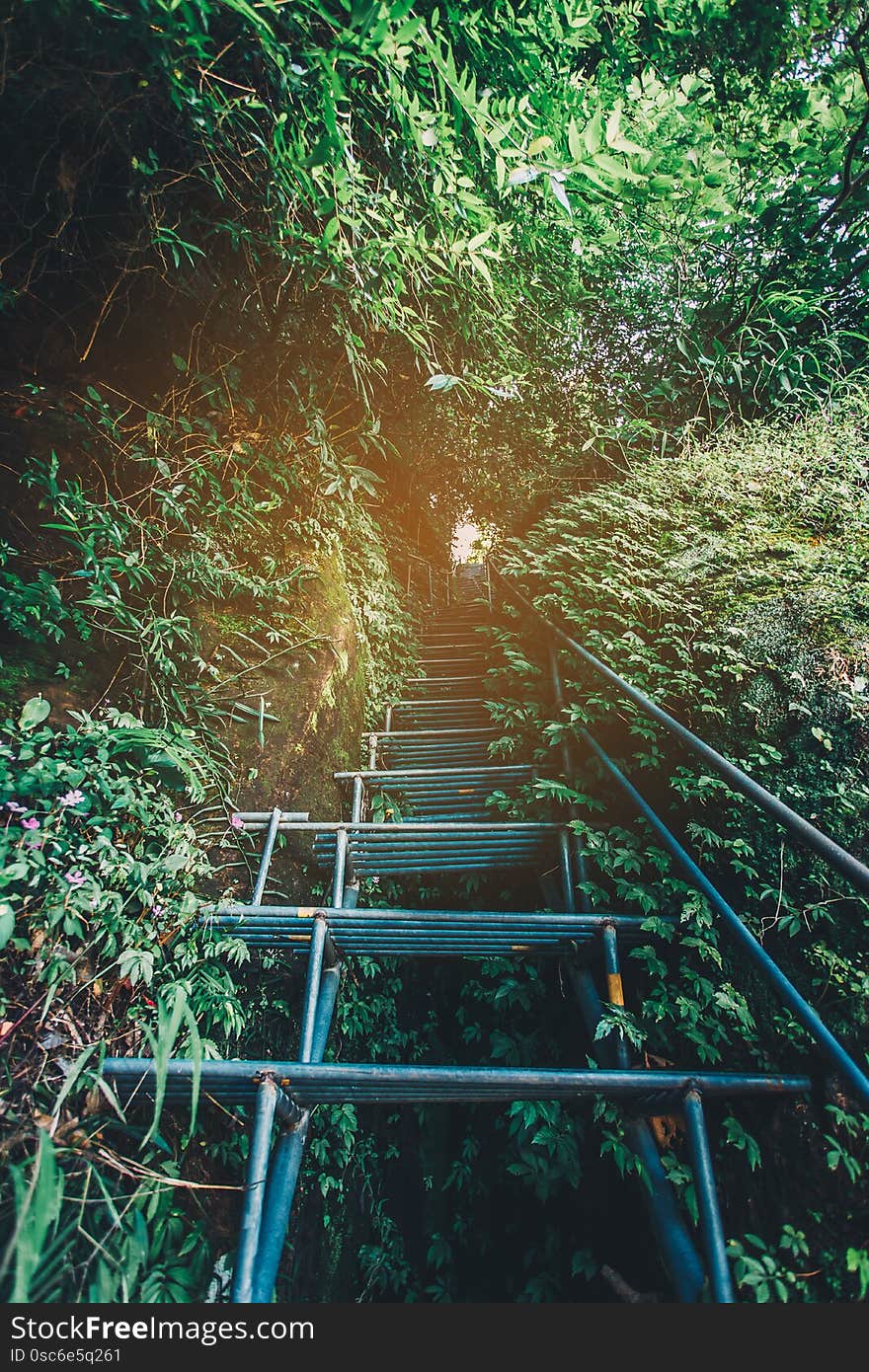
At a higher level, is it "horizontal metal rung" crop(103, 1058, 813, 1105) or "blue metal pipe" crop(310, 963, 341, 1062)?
"blue metal pipe" crop(310, 963, 341, 1062)

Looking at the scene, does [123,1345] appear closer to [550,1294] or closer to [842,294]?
[550,1294]

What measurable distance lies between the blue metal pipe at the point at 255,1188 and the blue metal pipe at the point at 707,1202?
3.59ft

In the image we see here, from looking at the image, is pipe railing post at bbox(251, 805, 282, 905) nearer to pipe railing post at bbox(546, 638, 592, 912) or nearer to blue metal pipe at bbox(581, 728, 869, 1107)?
pipe railing post at bbox(546, 638, 592, 912)

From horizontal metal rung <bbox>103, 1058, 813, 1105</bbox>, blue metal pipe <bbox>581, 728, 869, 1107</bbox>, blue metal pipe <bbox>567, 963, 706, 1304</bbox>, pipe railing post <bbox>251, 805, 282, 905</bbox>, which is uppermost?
pipe railing post <bbox>251, 805, 282, 905</bbox>

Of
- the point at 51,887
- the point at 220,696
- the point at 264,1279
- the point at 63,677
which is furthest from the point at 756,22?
the point at 264,1279

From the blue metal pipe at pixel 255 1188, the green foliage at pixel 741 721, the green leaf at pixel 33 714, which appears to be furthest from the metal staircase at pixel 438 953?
the green leaf at pixel 33 714

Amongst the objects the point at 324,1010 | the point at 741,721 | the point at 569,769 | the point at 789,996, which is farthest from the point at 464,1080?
the point at 741,721

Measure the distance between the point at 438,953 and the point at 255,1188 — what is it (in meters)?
1.19

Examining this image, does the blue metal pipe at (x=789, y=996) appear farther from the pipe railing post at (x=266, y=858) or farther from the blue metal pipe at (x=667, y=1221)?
the pipe railing post at (x=266, y=858)

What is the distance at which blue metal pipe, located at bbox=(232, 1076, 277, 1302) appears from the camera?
1.17 metres

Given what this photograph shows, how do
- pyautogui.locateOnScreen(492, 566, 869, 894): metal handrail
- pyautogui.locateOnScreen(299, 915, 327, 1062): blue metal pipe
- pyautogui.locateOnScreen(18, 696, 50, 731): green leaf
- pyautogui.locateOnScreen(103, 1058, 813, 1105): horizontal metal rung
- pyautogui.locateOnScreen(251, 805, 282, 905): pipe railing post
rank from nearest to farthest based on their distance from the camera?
pyautogui.locateOnScreen(492, 566, 869, 894): metal handrail < pyautogui.locateOnScreen(103, 1058, 813, 1105): horizontal metal rung < pyautogui.locateOnScreen(18, 696, 50, 731): green leaf < pyautogui.locateOnScreen(299, 915, 327, 1062): blue metal pipe < pyautogui.locateOnScreen(251, 805, 282, 905): pipe railing post

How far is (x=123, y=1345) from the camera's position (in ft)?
3.76

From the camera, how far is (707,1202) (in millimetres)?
1333

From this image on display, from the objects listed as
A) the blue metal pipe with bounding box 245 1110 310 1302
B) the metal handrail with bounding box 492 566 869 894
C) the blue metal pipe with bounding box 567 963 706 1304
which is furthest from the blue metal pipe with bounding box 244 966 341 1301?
the metal handrail with bounding box 492 566 869 894
